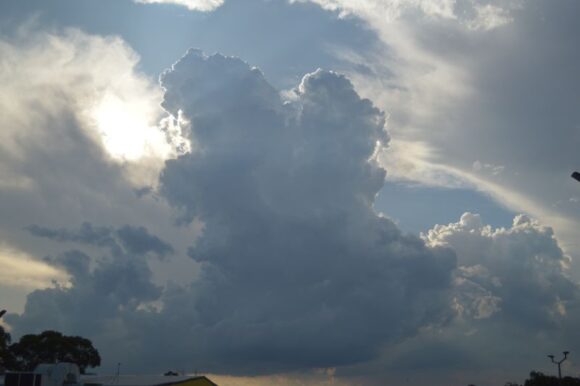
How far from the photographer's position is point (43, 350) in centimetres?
13425

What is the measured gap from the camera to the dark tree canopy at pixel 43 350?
440 ft

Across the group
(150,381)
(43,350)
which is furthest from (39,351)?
(150,381)

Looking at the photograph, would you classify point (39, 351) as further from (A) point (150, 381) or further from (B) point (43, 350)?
(A) point (150, 381)

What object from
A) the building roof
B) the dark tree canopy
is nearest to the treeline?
the dark tree canopy

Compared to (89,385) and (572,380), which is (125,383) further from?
(572,380)

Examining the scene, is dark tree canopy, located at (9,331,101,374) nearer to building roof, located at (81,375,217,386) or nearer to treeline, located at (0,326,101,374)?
treeline, located at (0,326,101,374)

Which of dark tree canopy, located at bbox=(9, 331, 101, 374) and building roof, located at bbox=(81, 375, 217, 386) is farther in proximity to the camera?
dark tree canopy, located at bbox=(9, 331, 101, 374)

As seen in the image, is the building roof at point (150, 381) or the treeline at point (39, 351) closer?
the building roof at point (150, 381)

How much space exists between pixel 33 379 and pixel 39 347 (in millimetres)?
56068

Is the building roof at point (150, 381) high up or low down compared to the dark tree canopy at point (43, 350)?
down

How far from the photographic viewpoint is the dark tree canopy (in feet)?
440

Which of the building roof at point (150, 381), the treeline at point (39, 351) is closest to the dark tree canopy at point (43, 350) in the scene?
the treeline at point (39, 351)

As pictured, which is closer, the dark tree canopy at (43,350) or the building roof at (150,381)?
the building roof at (150,381)

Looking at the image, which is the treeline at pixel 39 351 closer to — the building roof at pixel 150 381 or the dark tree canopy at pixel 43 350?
the dark tree canopy at pixel 43 350
